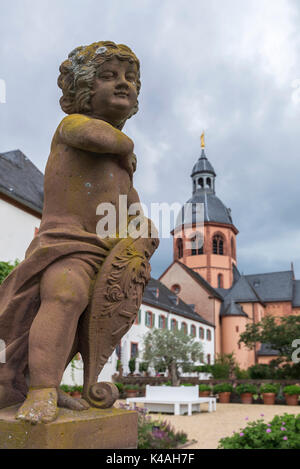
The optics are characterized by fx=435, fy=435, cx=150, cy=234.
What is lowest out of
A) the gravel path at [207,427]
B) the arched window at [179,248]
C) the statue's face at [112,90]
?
the gravel path at [207,427]

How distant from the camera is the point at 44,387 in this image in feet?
7.14

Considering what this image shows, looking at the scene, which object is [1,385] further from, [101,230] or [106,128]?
[106,128]

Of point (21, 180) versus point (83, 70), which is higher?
point (21, 180)

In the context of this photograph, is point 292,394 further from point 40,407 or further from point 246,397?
point 40,407

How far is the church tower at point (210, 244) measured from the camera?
56250mm

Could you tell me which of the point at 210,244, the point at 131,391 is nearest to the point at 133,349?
the point at 131,391

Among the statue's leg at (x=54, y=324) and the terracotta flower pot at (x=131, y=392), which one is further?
the terracotta flower pot at (x=131, y=392)

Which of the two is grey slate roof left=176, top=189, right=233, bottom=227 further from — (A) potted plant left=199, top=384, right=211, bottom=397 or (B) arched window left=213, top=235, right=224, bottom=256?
(A) potted plant left=199, top=384, right=211, bottom=397

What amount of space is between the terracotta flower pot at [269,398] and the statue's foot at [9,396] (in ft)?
67.6

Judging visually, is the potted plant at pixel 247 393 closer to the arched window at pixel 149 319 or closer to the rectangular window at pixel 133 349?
the rectangular window at pixel 133 349

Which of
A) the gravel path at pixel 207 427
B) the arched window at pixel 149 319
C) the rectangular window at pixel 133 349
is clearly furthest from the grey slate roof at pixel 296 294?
the gravel path at pixel 207 427

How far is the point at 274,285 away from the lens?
204 ft

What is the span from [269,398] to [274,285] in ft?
141

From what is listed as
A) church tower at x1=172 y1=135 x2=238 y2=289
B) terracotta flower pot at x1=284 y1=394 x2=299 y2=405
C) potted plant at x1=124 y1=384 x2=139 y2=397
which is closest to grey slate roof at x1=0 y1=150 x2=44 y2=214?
potted plant at x1=124 y1=384 x2=139 y2=397
